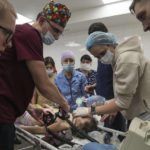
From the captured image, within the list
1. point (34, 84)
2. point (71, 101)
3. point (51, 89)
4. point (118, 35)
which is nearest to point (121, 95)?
point (51, 89)

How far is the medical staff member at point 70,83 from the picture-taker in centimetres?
255

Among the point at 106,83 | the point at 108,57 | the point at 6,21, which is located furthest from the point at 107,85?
the point at 6,21

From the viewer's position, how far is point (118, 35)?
4801 millimetres

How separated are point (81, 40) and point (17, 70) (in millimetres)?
4655

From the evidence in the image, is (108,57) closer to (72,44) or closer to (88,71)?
(88,71)

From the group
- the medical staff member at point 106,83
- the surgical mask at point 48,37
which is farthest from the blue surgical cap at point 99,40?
the medical staff member at point 106,83

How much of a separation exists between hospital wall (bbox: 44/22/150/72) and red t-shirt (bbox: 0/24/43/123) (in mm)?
4093

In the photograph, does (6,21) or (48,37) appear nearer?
(6,21)

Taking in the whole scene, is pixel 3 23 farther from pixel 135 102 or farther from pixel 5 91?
pixel 135 102

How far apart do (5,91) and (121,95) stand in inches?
32.3

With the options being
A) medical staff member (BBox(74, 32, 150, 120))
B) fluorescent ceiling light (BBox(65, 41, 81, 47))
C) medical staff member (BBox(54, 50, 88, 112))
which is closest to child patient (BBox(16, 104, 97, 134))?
medical staff member (BBox(54, 50, 88, 112))

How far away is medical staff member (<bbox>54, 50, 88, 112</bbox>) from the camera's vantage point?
2.55 meters

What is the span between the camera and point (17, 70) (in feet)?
3.31

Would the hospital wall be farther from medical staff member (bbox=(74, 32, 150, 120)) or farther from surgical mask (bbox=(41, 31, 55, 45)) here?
surgical mask (bbox=(41, 31, 55, 45))
